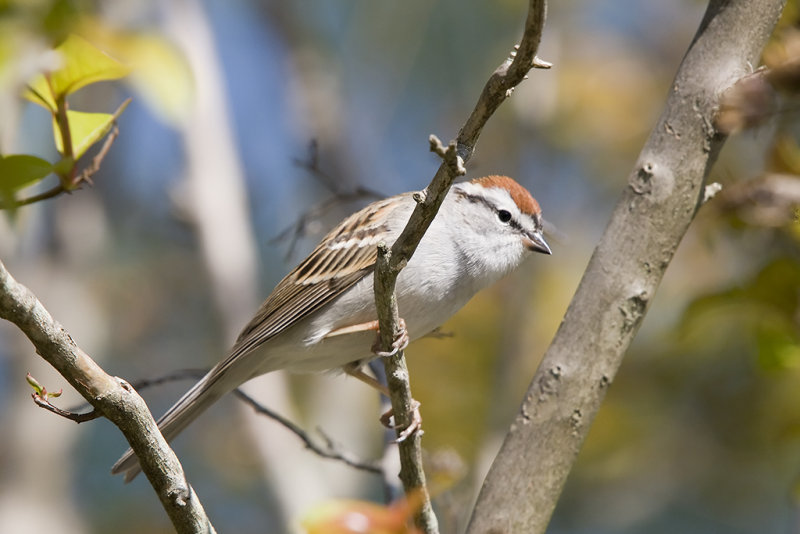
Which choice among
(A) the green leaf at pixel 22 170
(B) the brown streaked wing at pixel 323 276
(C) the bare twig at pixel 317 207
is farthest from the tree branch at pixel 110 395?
(C) the bare twig at pixel 317 207

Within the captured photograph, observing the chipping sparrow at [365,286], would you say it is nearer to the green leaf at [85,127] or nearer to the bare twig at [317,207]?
the bare twig at [317,207]

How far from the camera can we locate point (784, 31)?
3152 mm

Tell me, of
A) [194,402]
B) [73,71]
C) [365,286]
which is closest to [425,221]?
[73,71]

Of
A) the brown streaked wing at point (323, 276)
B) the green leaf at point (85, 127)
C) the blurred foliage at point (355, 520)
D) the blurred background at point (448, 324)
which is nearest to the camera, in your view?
the blurred foliage at point (355, 520)

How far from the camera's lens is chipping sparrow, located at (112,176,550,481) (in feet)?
11.6

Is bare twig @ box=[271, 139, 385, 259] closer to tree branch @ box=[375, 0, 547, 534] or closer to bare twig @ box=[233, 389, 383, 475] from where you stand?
bare twig @ box=[233, 389, 383, 475]

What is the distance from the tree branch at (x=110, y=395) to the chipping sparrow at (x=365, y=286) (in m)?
1.28

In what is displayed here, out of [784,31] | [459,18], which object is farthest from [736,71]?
[459,18]

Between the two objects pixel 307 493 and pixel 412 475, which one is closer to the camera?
pixel 412 475

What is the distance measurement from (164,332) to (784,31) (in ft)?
20.5

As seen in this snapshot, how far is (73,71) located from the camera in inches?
80.2

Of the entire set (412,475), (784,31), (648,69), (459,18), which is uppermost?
(459,18)

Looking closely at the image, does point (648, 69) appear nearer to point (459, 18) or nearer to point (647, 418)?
point (459, 18)

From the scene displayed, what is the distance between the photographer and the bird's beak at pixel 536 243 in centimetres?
390
